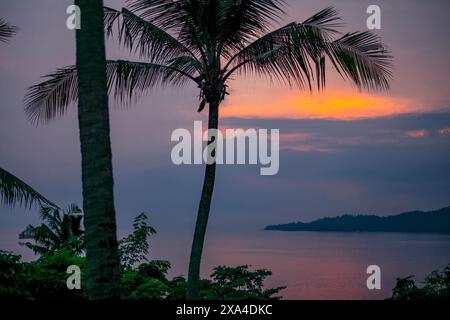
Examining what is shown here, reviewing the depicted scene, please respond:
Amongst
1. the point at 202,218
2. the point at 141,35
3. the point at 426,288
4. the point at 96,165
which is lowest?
the point at 426,288

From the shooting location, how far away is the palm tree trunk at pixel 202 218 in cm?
1317

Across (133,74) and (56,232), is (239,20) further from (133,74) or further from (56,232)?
(56,232)

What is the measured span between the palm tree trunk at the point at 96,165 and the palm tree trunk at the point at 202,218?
5371 millimetres

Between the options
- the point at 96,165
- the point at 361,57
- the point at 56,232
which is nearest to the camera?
the point at 96,165

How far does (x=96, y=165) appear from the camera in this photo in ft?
24.8

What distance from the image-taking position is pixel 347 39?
12352mm

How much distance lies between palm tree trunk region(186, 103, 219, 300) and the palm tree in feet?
16.6

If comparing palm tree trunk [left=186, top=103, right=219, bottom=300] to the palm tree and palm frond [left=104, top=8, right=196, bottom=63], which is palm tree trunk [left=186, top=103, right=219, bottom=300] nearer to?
palm frond [left=104, top=8, right=196, bottom=63]

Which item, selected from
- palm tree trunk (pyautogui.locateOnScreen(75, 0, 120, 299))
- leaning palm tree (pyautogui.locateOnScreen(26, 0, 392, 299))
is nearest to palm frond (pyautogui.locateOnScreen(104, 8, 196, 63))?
leaning palm tree (pyautogui.locateOnScreen(26, 0, 392, 299))

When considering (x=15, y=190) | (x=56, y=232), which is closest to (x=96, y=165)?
(x=15, y=190)

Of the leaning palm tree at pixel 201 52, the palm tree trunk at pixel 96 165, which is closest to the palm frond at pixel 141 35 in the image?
the leaning palm tree at pixel 201 52

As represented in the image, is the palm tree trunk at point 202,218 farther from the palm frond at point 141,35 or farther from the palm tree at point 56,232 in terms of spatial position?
the palm tree at point 56,232

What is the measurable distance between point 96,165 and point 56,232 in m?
19.1

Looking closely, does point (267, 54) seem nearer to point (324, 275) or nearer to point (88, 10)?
point (88, 10)
